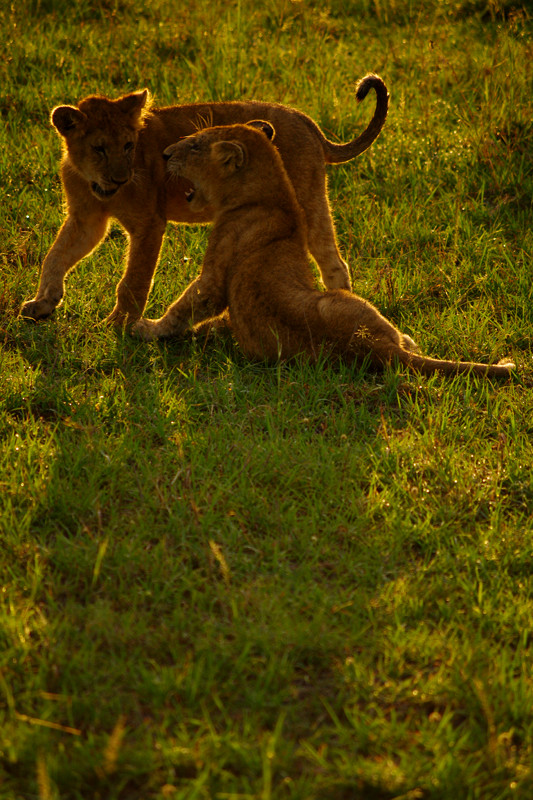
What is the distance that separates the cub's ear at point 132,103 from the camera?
17.2ft

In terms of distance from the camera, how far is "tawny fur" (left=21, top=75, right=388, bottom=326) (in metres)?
5.15

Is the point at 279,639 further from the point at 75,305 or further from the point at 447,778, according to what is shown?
the point at 75,305

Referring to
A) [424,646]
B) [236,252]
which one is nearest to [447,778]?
[424,646]

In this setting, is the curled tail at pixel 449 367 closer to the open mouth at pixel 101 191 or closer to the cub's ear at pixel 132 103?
the open mouth at pixel 101 191

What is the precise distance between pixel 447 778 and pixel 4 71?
7.24m

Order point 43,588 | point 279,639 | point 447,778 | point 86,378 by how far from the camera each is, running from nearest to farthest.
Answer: point 447,778 < point 279,639 < point 43,588 < point 86,378

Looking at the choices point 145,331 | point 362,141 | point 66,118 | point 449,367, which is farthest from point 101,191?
point 449,367

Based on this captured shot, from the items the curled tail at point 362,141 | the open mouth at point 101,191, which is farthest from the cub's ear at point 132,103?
the curled tail at point 362,141

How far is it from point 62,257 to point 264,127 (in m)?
1.46

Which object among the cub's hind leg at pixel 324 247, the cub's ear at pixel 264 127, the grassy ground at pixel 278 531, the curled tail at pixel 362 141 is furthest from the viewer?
the curled tail at pixel 362 141

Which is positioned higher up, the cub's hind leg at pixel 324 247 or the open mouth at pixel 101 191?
the open mouth at pixel 101 191

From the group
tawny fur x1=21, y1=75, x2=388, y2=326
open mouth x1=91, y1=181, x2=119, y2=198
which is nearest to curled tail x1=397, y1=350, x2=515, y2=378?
tawny fur x1=21, y1=75, x2=388, y2=326

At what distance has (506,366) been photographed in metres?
4.80

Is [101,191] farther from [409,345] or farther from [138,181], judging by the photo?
[409,345]
